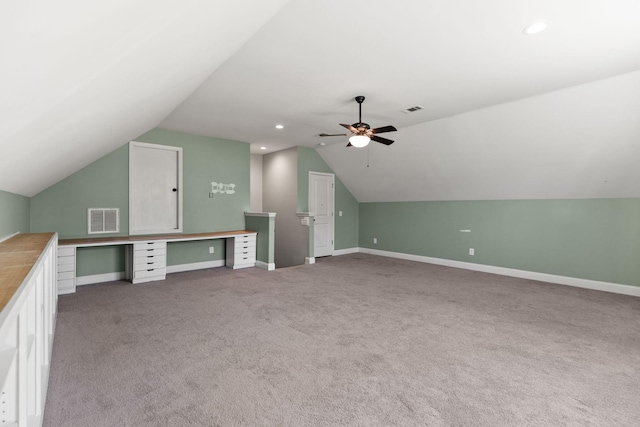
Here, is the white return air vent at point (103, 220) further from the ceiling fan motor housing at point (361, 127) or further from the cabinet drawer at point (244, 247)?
the ceiling fan motor housing at point (361, 127)

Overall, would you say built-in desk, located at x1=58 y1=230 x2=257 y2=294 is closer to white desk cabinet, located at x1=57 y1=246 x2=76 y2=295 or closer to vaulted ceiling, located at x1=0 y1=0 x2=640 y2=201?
white desk cabinet, located at x1=57 y1=246 x2=76 y2=295

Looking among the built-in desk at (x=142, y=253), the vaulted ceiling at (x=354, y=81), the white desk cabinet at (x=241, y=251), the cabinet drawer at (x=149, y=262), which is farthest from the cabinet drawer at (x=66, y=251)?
the white desk cabinet at (x=241, y=251)

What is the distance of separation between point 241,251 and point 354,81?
3947mm

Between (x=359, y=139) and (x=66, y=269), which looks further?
(x=66, y=269)

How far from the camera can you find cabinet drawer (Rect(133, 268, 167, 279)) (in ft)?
15.9

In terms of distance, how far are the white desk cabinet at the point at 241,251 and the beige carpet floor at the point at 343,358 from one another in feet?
4.89

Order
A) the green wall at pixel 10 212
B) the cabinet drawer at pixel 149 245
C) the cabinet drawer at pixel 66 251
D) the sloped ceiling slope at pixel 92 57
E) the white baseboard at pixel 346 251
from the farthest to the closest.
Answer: the white baseboard at pixel 346 251
the cabinet drawer at pixel 149 245
the cabinet drawer at pixel 66 251
the green wall at pixel 10 212
the sloped ceiling slope at pixel 92 57

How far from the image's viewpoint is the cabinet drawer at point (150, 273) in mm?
4859

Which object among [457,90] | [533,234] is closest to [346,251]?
[533,234]

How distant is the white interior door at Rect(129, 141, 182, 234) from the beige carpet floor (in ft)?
4.37

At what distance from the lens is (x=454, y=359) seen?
2559 millimetres

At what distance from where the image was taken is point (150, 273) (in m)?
4.99

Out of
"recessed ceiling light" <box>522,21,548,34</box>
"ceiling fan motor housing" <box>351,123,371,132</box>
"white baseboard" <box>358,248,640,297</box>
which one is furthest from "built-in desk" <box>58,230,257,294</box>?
"recessed ceiling light" <box>522,21,548,34</box>

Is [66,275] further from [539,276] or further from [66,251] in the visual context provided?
[539,276]
